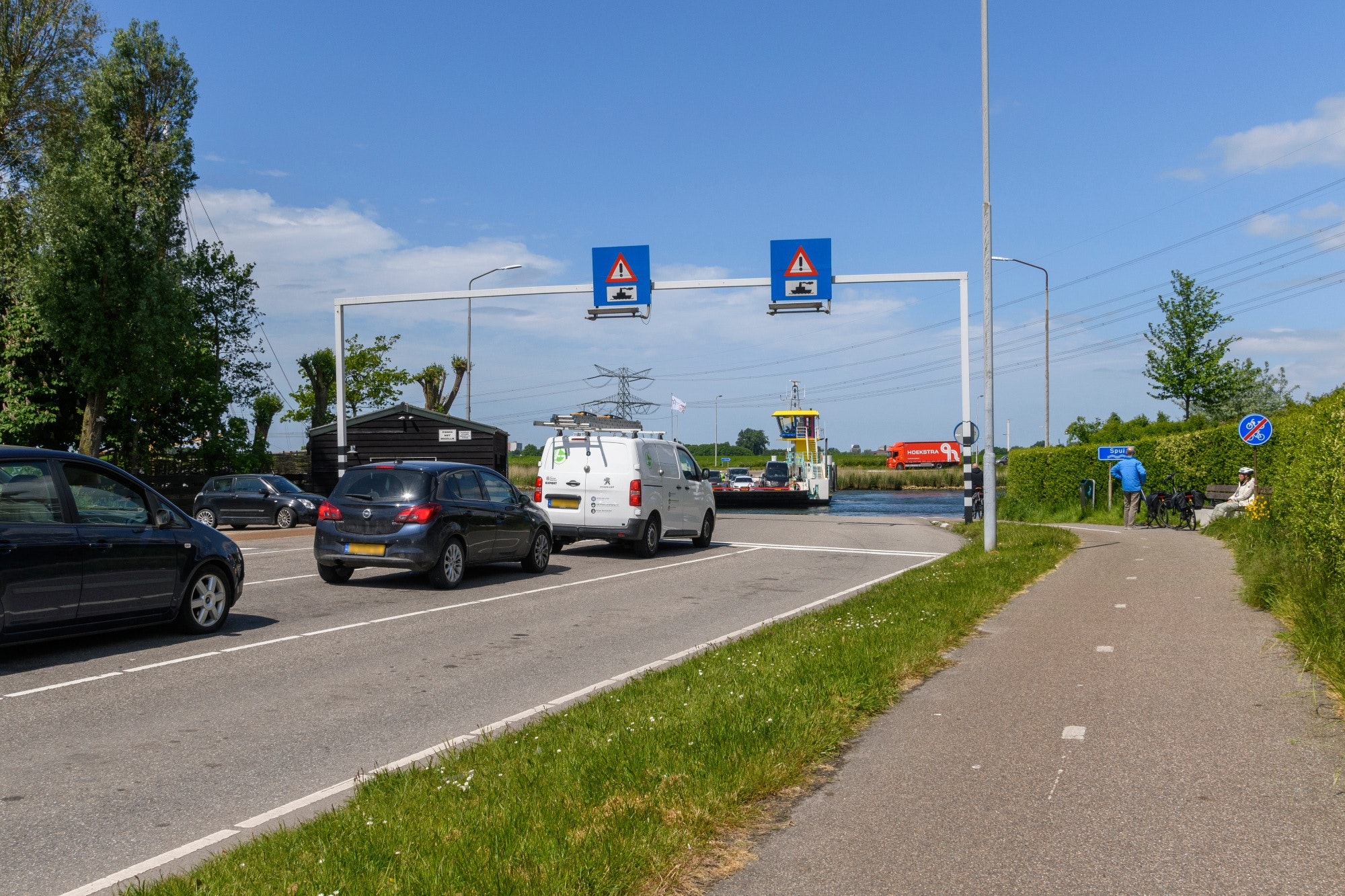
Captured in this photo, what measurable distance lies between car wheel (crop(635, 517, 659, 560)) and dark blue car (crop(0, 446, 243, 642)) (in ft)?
29.0

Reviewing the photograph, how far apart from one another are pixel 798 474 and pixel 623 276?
34645 mm

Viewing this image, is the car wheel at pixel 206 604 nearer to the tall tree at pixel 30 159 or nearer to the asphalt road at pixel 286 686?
the asphalt road at pixel 286 686

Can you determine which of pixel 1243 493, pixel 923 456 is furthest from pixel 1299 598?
pixel 923 456

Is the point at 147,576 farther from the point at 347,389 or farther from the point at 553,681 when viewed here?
the point at 347,389

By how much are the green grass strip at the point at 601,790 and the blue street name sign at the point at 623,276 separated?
17880 mm

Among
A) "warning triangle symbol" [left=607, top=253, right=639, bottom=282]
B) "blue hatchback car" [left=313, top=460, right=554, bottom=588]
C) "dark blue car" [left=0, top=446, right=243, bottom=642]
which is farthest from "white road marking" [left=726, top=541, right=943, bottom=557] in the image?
"dark blue car" [left=0, top=446, right=243, bottom=642]

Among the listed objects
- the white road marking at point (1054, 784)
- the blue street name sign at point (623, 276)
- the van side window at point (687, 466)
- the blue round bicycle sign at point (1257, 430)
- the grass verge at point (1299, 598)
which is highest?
the blue street name sign at point (623, 276)

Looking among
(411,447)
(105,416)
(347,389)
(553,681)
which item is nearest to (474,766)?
(553,681)

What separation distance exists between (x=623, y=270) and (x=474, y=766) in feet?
67.9

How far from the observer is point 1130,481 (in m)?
25.3

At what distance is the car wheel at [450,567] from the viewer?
13062 mm

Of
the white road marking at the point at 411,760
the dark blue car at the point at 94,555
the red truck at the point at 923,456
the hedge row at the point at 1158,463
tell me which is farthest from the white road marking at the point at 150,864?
the red truck at the point at 923,456

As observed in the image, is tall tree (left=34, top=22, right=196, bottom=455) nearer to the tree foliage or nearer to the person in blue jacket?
the person in blue jacket

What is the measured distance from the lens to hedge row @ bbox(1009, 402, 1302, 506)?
988 inches
